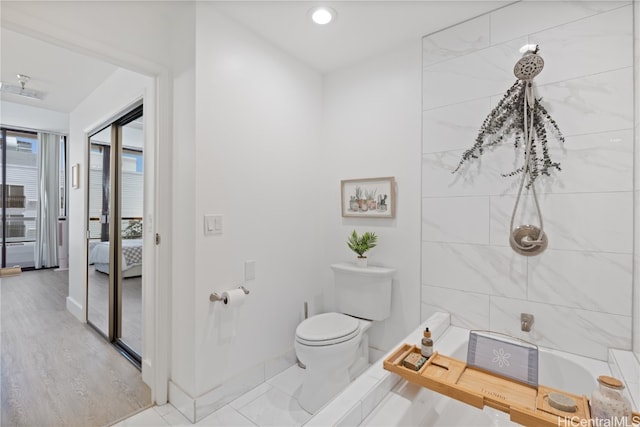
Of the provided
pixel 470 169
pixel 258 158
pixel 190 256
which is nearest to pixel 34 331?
pixel 190 256

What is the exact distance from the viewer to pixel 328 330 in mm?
1918

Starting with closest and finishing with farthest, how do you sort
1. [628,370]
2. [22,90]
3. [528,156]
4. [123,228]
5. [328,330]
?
1. [628,370]
2. [528,156]
3. [328,330]
4. [123,228]
5. [22,90]

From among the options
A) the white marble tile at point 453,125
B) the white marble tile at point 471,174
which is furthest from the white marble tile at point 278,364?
the white marble tile at point 453,125

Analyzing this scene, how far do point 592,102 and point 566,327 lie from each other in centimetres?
119

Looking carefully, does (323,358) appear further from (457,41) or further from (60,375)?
(457,41)

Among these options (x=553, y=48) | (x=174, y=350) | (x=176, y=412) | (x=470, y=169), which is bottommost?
(x=176, y=412)

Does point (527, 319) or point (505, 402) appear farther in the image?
point (527, 319)

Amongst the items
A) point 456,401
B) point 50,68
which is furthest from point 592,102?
point 50,68

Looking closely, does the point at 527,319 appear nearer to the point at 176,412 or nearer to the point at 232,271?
the point at 232,271

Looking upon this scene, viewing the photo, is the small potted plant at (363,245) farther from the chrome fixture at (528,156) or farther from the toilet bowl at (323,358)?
the chrome fixture at (528,156)

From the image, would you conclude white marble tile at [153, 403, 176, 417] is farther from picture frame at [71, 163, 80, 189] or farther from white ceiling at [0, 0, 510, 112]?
picture frame at [71, 163, 80, 189]

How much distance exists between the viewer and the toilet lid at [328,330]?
71.1 inches

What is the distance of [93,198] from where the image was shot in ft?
9.97

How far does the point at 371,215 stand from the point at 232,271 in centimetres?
109
